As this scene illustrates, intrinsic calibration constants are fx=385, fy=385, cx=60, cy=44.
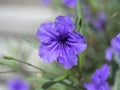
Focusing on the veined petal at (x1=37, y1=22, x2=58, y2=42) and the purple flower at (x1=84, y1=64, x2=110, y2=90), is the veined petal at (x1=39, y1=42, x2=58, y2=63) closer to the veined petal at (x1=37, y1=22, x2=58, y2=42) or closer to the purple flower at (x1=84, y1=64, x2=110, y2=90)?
the veined petal at (x1=37, y1=22, x2=58, y2=42)

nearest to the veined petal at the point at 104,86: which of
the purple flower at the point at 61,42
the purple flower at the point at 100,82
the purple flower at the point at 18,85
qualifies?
the purple flower at the point at 100,82

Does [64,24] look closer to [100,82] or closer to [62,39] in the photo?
[62,39]

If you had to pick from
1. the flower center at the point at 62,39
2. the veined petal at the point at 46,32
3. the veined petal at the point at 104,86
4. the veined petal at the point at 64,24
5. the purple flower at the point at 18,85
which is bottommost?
the purple flower at the point at 18,85

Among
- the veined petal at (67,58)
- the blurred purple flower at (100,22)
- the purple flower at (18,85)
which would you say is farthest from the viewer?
the purple flower at (18,85)

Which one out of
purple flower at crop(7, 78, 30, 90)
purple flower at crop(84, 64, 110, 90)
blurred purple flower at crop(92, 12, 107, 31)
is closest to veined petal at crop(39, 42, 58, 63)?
purple flower at crop(84, 64, 110, 90)

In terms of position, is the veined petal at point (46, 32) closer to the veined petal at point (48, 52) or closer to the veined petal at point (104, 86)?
the veined petal at point (48, 52)

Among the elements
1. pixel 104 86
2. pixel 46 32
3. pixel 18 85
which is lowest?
pixel 18 85

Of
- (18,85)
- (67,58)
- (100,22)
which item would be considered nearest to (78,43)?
(67,58)
